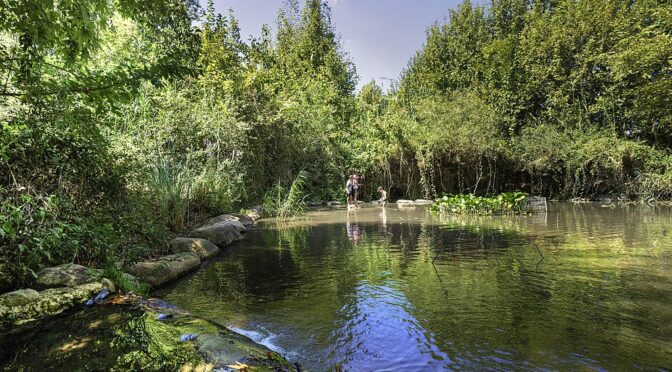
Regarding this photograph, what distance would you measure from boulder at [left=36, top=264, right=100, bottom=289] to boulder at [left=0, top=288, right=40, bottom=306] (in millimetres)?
326

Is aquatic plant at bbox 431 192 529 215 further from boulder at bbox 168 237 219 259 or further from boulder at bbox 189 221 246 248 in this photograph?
boulder at bbox 168 237 219 259

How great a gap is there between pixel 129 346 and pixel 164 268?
2.89 m

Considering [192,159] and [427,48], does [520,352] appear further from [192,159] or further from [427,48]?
[427,48]

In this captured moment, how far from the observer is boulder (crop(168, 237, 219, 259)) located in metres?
7.29

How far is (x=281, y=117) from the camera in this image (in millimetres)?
17516

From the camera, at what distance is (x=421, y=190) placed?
855 inches

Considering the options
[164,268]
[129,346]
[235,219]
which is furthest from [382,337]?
[235,219]

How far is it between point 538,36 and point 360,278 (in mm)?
25325

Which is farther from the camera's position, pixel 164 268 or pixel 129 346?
pixel 164 268

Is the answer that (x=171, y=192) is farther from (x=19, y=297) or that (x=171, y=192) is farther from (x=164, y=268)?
(x=19, y=297)

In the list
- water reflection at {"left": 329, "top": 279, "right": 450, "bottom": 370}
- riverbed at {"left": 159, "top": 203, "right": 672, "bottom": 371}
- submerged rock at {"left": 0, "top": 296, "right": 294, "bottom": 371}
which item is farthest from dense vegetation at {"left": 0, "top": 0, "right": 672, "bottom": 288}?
water reflection at {"left": 329, "top": 279, "right": 450, "bottom": 370}

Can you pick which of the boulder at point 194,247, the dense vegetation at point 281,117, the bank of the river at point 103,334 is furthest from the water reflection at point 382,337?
the boulder at point 194,247

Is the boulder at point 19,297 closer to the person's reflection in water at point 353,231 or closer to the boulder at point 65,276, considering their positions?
the boulder at point 65,276

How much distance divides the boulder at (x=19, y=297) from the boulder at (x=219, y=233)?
4.55 meters
